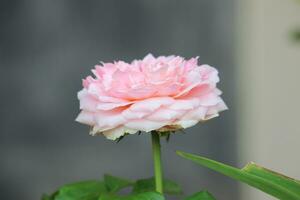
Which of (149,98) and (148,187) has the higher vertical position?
(149,98)

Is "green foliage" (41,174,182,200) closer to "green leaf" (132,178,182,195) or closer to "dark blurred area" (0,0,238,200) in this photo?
"green leaf" (132,178,182,195)

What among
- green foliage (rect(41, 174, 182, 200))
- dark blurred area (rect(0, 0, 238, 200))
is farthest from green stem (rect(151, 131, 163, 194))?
dark blurred area (rect(0, 0, 238, 200))

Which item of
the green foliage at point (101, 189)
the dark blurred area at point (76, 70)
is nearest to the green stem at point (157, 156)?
the green foliage at point (101, 189)

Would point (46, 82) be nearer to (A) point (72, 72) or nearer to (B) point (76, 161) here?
(A) point (72, 72)

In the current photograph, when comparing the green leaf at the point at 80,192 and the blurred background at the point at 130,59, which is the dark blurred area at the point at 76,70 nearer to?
the blurred background at the point at 130,59

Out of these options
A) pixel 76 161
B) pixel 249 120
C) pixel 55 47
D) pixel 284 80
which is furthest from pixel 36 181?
pixel 284 80

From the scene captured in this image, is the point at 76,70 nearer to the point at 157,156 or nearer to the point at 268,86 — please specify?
the point at 268,86

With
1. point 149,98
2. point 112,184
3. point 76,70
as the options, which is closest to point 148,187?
point 112,184
